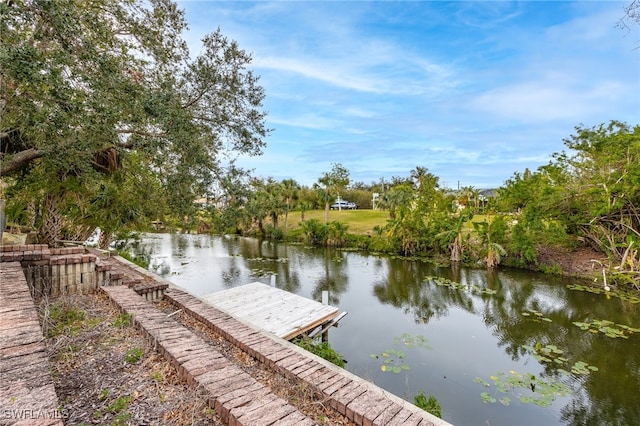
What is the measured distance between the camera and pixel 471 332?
9641 millimetres

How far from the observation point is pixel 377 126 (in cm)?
3116

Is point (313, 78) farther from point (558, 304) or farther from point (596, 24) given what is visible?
point (558, 304)

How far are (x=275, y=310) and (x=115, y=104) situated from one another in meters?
6.29

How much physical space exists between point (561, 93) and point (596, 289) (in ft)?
29.8

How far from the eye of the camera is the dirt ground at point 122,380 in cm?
227

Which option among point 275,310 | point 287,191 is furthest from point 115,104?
point 287,191

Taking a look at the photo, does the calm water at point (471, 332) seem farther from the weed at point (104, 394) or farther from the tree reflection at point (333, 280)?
the weed at point (104, 394)

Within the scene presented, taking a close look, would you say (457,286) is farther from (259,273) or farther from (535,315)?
(259,273)

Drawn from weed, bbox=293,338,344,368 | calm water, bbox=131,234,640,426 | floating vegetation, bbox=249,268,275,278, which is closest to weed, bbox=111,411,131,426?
weed, bbox=293,338,344,368

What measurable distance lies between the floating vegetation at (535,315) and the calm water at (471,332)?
44 millimetres

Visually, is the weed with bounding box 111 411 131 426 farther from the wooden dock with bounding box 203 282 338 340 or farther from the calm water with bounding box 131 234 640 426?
the calm water with bounding box 131 234 640 426

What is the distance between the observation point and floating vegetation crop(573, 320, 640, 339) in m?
8.88

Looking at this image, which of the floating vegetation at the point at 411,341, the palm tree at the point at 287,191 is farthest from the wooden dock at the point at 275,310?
the palm tree at the point at 287,191

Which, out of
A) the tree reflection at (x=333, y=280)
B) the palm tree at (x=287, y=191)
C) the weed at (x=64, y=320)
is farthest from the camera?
the palm tree at (x=287, y=191)
